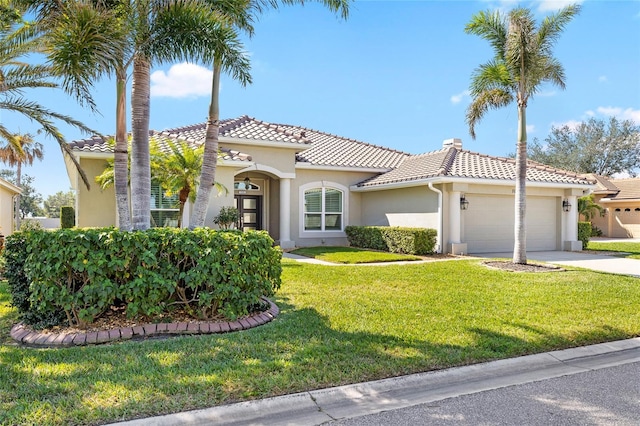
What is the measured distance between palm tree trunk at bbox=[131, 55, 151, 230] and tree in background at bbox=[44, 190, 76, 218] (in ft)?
275

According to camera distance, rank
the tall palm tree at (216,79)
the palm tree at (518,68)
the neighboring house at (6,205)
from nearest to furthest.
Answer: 1. the tall palm tree at (216,79)
2. the palm tree at (518,68)
3. the neighboring house at (6,205)

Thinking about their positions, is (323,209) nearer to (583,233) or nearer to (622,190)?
(583,233)

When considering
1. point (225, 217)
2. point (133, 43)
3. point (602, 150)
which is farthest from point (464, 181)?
point (602, 150)

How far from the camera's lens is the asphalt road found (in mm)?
3506

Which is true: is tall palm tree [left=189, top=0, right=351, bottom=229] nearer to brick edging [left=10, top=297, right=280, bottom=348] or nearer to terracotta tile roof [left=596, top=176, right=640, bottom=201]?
Answer: brick edging [left=10, top=297, right=280, bottom=348]

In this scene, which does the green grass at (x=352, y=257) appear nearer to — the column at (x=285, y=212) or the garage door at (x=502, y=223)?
the column at (x=285, y=212)

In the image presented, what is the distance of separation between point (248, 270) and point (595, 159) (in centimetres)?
4970

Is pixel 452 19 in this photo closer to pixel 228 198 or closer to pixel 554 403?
pixel 228 198

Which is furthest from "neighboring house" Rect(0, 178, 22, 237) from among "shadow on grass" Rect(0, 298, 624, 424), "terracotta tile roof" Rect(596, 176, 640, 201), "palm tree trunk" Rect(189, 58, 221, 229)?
"terracotta tile roof" Rect(596, 176, 640, 201)

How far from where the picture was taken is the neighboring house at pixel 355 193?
15.0 metres

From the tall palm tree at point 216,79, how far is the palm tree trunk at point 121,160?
1.08 metres

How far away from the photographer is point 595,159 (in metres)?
44.8

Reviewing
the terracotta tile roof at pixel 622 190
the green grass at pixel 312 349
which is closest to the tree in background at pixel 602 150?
the terracotta tile roof at pixel 622 190

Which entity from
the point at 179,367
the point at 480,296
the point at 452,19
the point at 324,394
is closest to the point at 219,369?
the point at 179,367
